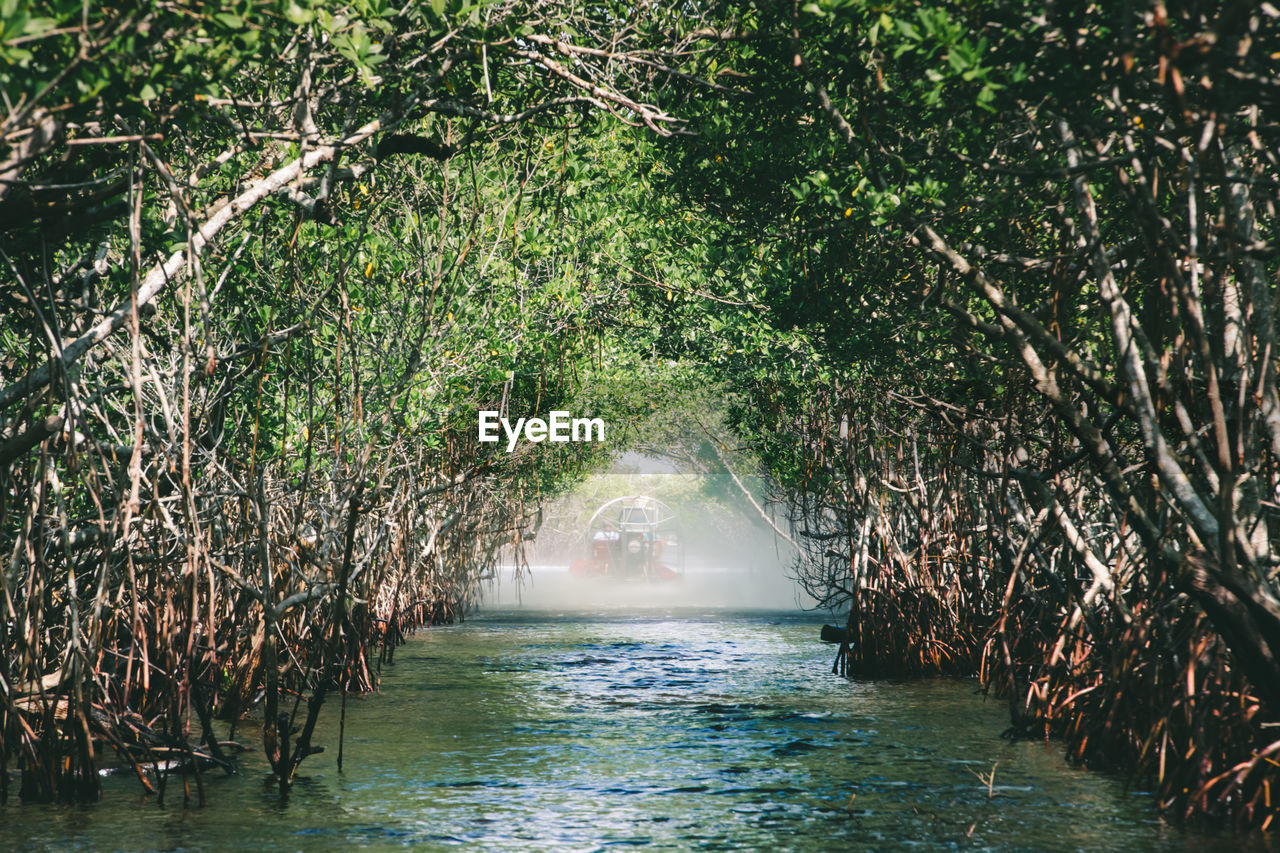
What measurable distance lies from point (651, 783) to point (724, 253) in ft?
21.5

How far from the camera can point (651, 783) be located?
27.7ft

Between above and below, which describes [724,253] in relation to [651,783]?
above

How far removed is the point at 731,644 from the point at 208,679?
33.7 feet

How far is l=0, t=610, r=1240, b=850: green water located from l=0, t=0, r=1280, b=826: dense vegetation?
0.39 metres

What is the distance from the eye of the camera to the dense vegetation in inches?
213

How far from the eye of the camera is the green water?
6824mm

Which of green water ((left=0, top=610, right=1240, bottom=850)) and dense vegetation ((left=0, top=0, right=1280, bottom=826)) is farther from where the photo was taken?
green water ((left=0, top=610, right=1240, bottom=850))

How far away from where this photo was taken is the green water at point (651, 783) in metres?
6.82

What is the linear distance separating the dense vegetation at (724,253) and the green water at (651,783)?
389mm

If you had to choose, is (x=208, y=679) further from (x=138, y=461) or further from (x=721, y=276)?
(x=721, y=276)

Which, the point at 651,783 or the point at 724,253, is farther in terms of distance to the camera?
the point at 724,253

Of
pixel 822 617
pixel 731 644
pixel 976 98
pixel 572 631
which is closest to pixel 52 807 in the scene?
pixel 976 98

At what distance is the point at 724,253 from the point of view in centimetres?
1348

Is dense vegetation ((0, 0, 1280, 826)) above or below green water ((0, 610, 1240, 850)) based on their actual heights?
above
